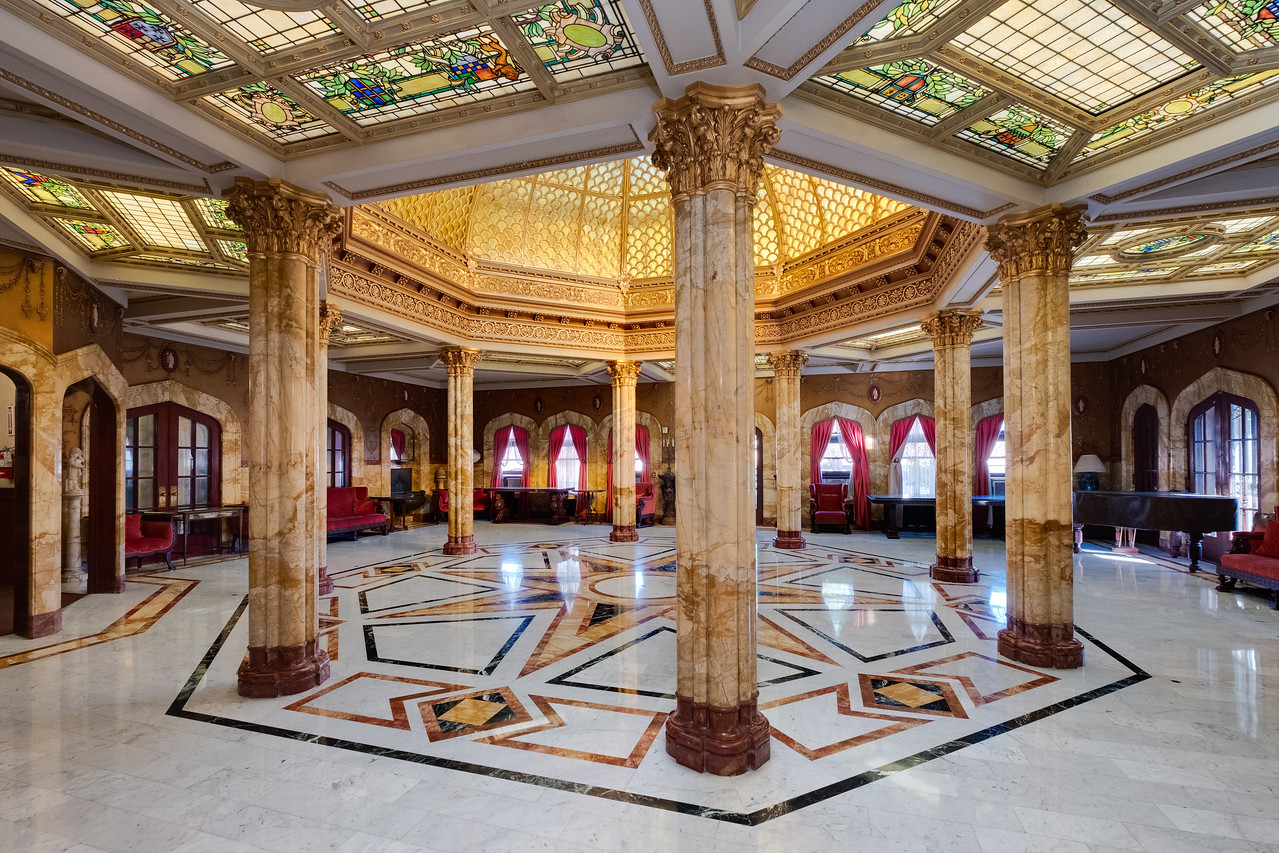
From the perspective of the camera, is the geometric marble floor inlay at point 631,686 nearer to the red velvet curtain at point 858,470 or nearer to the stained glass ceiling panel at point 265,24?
the stained glass ceiling panel at point 265,24

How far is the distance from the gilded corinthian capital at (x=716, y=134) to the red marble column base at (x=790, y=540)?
8.56 metres

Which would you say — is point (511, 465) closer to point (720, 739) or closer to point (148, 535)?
point (148, 535)

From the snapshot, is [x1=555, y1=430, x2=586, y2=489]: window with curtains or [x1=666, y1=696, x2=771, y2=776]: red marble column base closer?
[x1=666, y1=696, x2=771, y2=776]: red marble column base

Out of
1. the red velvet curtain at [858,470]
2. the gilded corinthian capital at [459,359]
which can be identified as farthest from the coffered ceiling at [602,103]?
the red velvet curtain at [858,470]

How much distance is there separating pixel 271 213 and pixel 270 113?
28.0 inches

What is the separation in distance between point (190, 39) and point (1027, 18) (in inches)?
174

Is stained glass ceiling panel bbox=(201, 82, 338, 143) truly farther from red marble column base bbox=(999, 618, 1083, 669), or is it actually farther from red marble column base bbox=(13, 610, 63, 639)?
red marble column base bbox=(999, 618, 1083, 669)

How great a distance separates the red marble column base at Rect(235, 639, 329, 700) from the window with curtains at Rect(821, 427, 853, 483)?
1249 cm

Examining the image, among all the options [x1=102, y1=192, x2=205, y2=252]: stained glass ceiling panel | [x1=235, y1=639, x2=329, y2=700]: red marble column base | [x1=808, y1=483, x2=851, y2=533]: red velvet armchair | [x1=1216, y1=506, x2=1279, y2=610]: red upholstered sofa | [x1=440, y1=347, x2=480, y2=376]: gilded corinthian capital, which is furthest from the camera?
[x1=808, y1=483, x2=851, y2=533]: red velvet armchair

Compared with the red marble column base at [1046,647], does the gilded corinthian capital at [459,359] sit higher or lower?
higher

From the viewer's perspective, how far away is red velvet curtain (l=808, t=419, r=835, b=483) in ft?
49.4

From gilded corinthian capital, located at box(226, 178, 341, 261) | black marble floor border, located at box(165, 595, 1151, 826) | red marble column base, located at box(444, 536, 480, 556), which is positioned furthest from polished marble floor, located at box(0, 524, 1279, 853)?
red marble column base, located at box(444, 536, 480, 556)

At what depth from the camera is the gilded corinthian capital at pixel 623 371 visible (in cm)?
1216

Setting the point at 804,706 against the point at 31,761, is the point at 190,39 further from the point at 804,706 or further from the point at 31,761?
the point at 804,706
